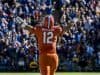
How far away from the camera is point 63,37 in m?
16.0

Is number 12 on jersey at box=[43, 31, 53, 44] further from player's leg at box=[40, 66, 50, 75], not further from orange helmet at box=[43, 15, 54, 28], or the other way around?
player's leg at box=[40, 66, 50, 75]

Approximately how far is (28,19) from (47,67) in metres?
7.09

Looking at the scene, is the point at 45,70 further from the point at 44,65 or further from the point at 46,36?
the point at 46,36

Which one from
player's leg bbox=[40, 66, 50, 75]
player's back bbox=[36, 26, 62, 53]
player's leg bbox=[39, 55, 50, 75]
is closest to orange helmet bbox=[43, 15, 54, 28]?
player's back bbox=[36, 26, 62, 53]

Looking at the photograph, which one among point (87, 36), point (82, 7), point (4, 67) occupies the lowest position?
point (4, 67)

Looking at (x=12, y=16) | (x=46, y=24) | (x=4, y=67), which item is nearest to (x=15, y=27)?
(x=12, y=16)

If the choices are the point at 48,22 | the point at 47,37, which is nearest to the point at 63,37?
the point at 48,22

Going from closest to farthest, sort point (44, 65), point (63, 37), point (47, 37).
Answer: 1. point (47, 37)
2. point (44, 65)
3. point (63, 37)

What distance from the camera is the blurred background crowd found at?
15.4 metres

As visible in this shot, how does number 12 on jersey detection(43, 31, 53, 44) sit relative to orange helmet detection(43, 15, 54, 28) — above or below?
below

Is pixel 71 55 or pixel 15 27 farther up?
pixel 15 27

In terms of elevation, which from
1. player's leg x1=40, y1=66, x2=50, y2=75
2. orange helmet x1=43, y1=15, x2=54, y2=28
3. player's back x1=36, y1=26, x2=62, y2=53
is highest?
orange helmet x1=43, y1=15, x2=54, y2=28

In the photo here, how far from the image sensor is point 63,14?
16.7 meters

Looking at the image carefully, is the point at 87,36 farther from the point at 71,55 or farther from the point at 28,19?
the point at 28,19
